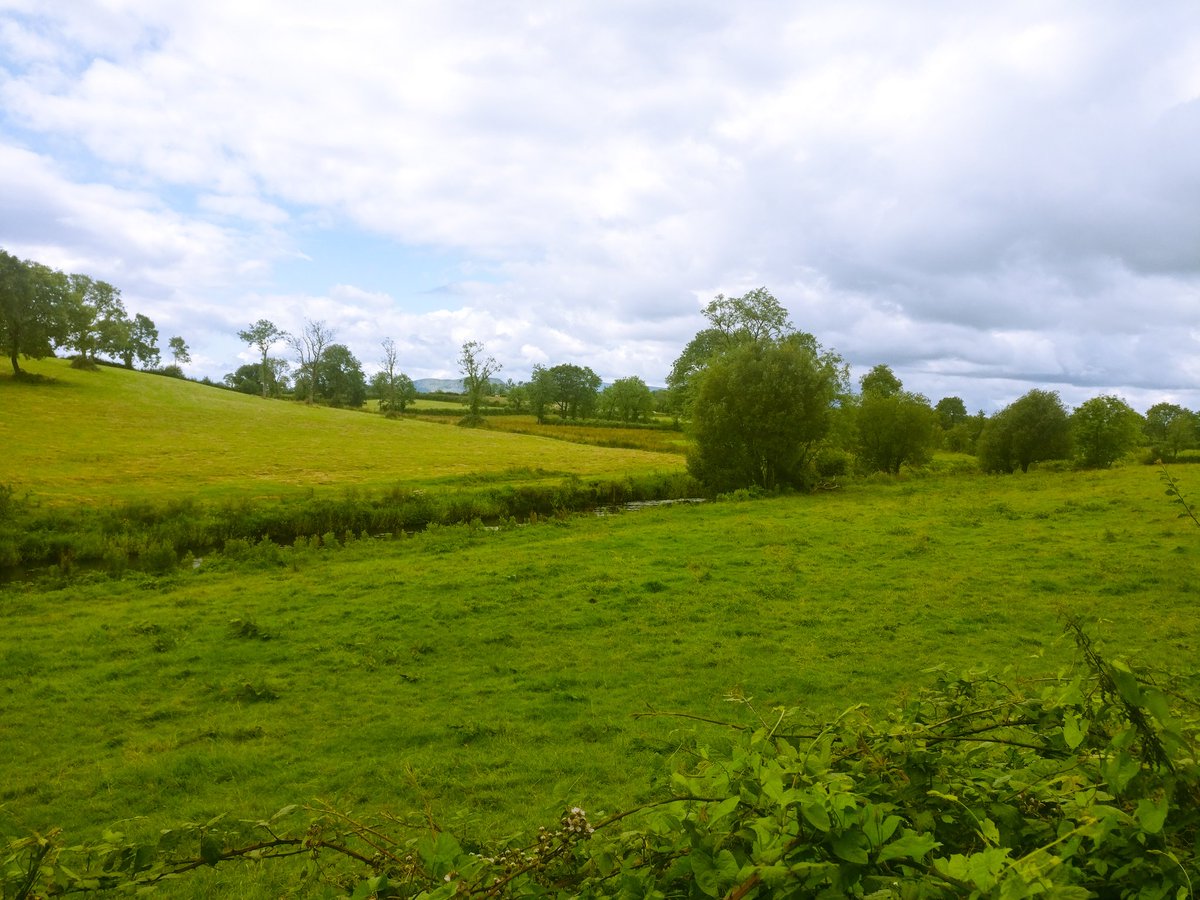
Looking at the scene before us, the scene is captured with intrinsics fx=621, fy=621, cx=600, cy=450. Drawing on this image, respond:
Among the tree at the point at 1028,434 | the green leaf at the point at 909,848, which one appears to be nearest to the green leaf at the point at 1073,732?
the green leaf at the point at 909,848

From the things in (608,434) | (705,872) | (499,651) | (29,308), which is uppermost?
(29,308)

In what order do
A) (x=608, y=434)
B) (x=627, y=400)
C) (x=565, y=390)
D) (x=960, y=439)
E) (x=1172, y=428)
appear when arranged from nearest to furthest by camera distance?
(x=1172, y=428) → (x=960, y=439) → (x=608, y=434) → (x=627, y=400) → (x=565, y=390)

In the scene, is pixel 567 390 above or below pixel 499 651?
above

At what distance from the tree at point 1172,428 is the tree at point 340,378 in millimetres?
101365

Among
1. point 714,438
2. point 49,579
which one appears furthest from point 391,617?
point 714,438

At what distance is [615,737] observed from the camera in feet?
24.5

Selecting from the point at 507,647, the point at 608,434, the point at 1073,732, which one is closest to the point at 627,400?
the point at 608,434

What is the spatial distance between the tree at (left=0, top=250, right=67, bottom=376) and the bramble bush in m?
69.4

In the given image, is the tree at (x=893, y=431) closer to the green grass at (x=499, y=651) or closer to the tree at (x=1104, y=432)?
the tree at (x=1104, y=432)

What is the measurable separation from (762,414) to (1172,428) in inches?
2095

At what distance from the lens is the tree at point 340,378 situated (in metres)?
103

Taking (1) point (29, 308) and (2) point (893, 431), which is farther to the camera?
(1) point (29, 308)

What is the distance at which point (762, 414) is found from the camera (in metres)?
30.0

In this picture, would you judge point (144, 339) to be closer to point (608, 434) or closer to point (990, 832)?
point (608, 434)
